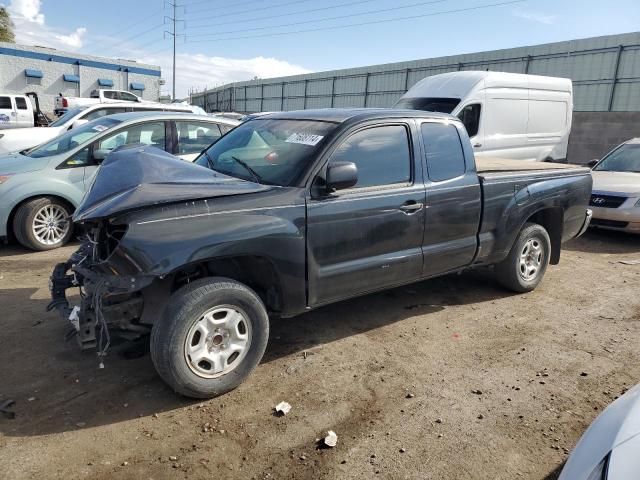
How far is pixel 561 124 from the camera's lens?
11.9 metres

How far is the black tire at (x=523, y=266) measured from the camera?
5184 mm

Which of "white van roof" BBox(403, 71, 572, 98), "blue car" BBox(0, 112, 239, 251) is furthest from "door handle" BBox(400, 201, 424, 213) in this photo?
"white van roof" BBox(403, 71, 572, 98)

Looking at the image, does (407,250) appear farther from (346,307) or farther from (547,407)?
(547,407)

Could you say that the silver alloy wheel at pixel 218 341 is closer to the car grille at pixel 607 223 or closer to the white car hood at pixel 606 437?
the white car hood at pixel 606 437

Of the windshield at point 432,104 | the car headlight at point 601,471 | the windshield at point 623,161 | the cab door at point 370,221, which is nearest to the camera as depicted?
the car headlight at point 601,471

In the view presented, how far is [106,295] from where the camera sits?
3.04 metres

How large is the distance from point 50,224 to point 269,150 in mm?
3891

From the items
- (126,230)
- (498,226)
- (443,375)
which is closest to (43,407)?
(126,230)

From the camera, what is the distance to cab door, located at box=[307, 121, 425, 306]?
3.62 metres

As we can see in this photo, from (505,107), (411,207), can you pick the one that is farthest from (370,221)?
(505,107)

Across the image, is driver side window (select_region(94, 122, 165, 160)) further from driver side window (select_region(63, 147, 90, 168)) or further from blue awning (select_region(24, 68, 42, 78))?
blue awning (select_region(24, 68, 42, 78))

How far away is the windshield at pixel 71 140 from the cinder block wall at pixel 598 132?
489 inches

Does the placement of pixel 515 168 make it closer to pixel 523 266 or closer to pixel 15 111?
pixel 523 266

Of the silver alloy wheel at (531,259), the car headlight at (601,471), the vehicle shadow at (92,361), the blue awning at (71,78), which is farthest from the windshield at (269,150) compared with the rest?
the blue awning at (71,78)
